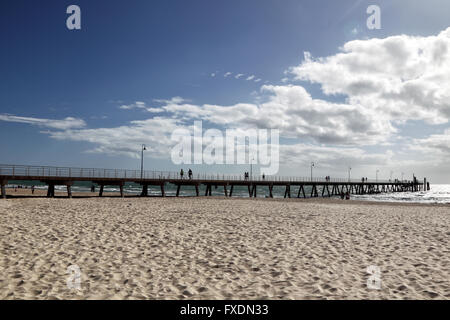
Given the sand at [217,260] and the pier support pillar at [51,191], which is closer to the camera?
the sand at [217,260]

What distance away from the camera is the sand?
5094 millimetres

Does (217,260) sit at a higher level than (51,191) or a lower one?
lower

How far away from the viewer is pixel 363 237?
9.45 m

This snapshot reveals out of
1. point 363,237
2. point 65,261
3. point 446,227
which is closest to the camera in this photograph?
point 65,261

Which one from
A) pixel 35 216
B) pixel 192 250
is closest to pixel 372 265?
pixel 192 250

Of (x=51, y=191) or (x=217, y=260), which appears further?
(x=51, y=191)

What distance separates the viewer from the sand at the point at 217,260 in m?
5.09

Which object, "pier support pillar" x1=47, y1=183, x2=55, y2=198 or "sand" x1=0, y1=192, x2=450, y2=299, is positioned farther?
"pier support pillar" x1=47, y1=183, x2=55, y2=198

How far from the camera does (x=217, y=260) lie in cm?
680
